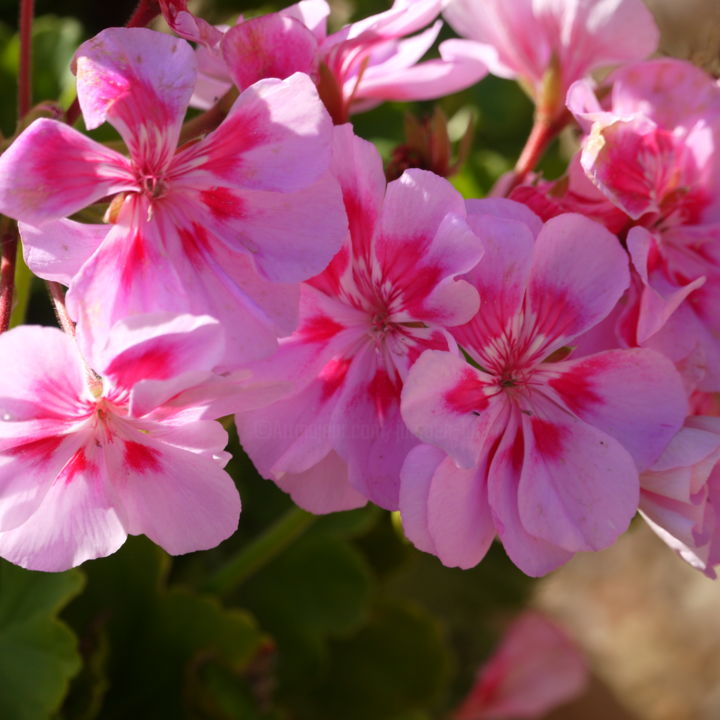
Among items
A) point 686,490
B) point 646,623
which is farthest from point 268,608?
point 646,623

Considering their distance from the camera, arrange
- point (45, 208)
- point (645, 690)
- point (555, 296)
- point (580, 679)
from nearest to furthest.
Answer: point (45, 208) < point (555, 296) < point (580, 679) < point (645, 690)

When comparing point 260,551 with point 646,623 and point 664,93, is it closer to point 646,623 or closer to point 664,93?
point 664,93

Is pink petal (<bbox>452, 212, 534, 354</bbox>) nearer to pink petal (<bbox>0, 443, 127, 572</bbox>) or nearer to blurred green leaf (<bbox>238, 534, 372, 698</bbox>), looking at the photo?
pink petal (<bbox>0, 443, 127, 572</bbox>)

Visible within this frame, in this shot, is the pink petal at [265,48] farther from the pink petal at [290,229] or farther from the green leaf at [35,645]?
the green leaf at [35,645]

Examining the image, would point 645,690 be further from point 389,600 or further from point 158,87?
point 158,87

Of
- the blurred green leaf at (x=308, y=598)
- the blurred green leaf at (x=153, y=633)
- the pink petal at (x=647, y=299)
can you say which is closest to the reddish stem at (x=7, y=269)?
the pink petal at (x=647, y=299)

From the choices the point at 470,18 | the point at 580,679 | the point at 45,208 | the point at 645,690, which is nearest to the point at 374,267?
the point at 45,208
